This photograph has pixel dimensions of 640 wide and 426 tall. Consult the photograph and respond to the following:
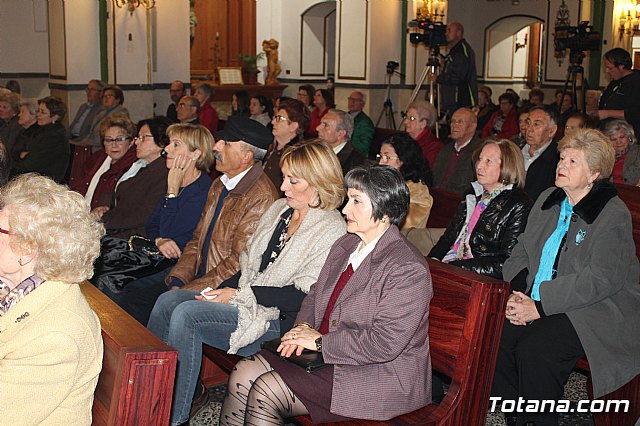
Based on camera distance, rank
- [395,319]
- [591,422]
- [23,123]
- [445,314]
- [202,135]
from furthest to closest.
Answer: [23,123] < [202,135] < [591,422] < [445,314] < [395,319]

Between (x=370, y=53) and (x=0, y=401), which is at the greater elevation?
(x=370, y=53)

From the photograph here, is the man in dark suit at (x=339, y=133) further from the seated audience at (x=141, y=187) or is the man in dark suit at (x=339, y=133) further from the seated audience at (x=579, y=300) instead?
the seated audience at (x=579, y=300)

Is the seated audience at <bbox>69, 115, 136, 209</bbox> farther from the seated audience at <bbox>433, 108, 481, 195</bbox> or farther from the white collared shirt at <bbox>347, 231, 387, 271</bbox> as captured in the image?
the white collared shirt at <bbox>347, 231, 387, 271</bbox>

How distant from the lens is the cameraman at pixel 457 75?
8164mm

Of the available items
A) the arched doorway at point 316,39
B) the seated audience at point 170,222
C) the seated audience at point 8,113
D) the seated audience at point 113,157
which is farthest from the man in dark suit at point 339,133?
the arched doorway at point 316,39

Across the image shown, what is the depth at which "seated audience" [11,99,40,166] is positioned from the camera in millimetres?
7035

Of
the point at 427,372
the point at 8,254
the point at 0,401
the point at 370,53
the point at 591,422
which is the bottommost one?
the point at 591,422

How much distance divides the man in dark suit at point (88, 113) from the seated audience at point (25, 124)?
1583 millimetres

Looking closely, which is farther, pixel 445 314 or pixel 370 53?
pixel 370 53

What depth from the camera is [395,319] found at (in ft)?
8.24

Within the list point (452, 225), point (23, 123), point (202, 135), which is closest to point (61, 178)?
point (23, 123)

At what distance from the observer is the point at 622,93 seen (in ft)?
21.5

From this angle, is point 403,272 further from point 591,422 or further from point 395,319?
point 591,422

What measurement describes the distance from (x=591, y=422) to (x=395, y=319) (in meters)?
1.43
